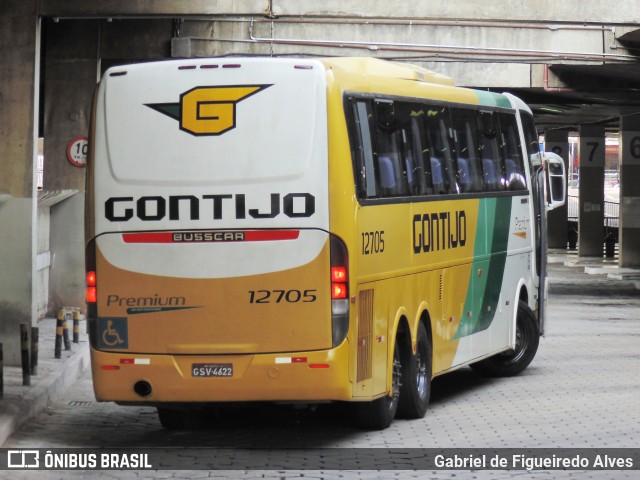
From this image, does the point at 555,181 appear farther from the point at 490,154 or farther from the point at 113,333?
the point at 113,333

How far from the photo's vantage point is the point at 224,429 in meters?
12.8

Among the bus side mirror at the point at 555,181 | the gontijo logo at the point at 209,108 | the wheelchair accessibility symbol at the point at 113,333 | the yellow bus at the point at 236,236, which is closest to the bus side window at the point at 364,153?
the yellow bus at the point at 236,236

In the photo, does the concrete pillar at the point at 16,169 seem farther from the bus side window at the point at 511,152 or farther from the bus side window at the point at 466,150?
the bus side window at the point at 511,152

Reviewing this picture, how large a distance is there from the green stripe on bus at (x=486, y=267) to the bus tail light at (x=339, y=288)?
3.61m

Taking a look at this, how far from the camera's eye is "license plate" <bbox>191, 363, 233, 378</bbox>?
11383 mm

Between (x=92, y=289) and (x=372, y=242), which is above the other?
(x=372, y=242)

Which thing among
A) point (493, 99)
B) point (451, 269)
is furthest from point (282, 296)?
point (493, 99)

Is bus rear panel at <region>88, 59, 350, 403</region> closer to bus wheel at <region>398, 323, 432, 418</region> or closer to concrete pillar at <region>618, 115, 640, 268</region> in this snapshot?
bus wheel at <region>398, 323, 432, 418</region>

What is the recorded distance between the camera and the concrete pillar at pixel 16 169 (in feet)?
56.3

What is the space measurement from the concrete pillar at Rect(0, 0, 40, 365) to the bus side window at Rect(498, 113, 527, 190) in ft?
17.1

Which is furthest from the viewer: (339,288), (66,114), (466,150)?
(66,114)

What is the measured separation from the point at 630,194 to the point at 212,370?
119ft

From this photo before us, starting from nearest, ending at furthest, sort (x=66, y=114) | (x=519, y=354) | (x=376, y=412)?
(x=376, y=412) → (x=519, y=354) → (x=66, y=114)

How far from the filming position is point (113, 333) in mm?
11625
